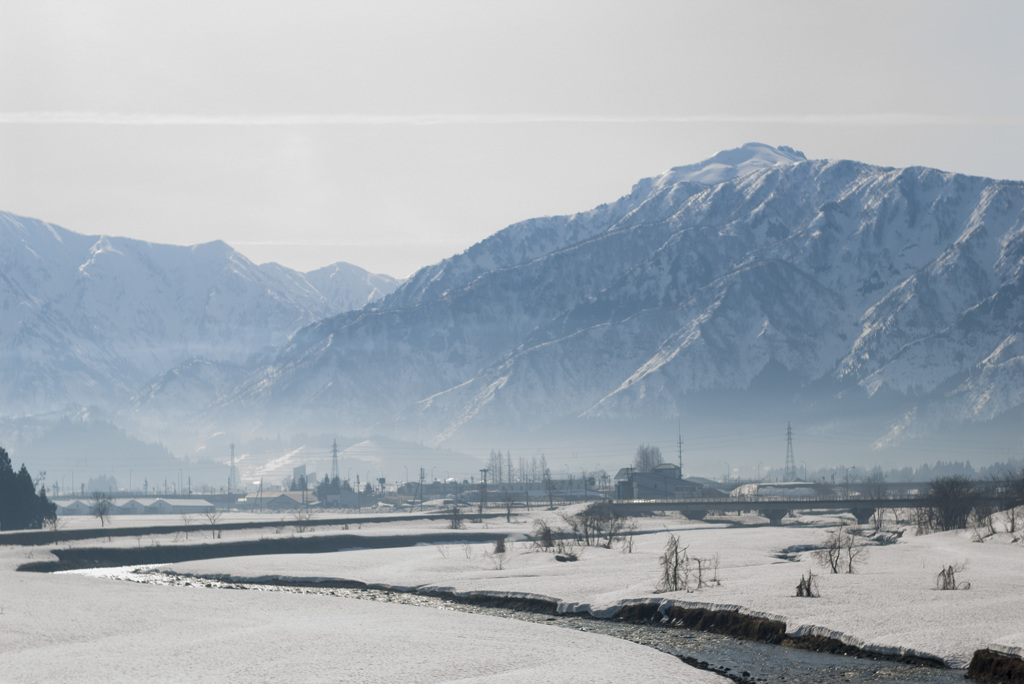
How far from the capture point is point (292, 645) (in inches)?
1929

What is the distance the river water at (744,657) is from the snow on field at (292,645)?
7.82 ft

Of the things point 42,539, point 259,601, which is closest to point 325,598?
point 259,601

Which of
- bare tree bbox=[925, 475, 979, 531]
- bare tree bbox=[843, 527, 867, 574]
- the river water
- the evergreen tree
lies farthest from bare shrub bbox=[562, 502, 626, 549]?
the evergreen tree

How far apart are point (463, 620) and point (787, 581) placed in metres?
22.4

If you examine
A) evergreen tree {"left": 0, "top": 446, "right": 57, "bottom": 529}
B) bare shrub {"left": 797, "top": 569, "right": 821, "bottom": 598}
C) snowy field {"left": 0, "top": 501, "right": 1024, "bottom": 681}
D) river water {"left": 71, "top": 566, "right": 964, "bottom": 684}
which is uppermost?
evergreen tree {"left": 0, "top": 446, "right": 57, "bottom": 529}

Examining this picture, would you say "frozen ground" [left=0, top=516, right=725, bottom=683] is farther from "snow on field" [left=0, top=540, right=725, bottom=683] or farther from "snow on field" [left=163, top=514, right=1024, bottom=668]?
"snow on field" [left=163, top=514, right=1024, bottom=668]

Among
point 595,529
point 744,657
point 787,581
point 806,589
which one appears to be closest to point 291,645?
point 744,657

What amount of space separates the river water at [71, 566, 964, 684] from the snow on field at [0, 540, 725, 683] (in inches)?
93.8

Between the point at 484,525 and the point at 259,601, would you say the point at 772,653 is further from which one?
the point at 484,525

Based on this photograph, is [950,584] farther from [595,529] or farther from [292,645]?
[595,529]

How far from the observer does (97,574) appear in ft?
325

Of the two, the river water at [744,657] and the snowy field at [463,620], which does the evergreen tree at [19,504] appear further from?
the river water at [744,657]

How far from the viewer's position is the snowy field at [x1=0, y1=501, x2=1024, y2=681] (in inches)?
1758

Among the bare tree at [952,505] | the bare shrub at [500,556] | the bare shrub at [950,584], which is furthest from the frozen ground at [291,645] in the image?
the bare tree at [952,505]
